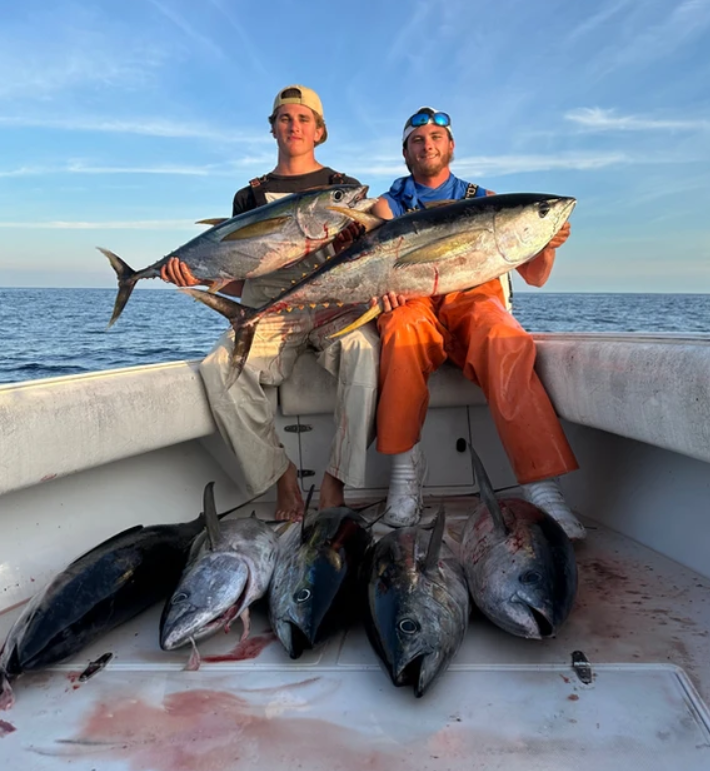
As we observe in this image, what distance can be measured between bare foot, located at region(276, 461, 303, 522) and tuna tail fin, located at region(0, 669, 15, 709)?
1.51 metres

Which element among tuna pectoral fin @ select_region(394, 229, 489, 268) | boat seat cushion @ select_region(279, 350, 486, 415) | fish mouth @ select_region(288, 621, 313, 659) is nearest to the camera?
fish mouth @ select_region(288, 621, 313, 659)

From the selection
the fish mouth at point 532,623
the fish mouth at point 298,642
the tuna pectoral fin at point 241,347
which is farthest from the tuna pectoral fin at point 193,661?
the tuna pectoral fin at point 241,347

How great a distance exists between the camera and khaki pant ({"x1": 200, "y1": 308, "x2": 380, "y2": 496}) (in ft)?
9.47

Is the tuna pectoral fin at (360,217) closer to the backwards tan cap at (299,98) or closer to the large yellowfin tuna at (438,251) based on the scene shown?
the large yellowfin tuna at (438,251)

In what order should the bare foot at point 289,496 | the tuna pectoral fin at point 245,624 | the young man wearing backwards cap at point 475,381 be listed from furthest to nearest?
the bare foot at point 289,496 → the young man wearing backwards cap at point 475,381 → the tuna pectoral fin at point 245,624

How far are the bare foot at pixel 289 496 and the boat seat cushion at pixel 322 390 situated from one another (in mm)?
333

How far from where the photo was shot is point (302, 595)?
186 cm

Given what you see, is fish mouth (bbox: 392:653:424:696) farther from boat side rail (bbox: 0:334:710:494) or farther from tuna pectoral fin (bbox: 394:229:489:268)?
tuna pectoral fin (bbox: 394:229:489:268)

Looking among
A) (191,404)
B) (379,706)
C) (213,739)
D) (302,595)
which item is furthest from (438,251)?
(213,739)

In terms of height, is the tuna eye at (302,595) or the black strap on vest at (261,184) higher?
the black strap on vest at (261,184)

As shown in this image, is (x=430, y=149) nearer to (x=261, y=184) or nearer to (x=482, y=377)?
(x=261, y=184)

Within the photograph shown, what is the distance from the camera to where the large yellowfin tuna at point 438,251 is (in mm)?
2703

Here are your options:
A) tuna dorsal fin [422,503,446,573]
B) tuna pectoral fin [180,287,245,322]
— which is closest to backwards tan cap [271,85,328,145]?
tuna pectoral fin [180,287,245,322]

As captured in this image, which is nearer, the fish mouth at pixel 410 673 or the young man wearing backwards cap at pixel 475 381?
the fish mouth at pixel 410 673
